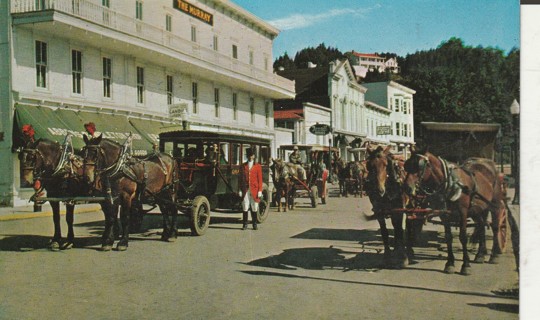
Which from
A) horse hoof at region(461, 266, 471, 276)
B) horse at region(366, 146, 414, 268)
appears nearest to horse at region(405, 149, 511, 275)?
horse hoof at region(461, 266, 471, 276)

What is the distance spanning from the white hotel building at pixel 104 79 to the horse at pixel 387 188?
371 centimetres

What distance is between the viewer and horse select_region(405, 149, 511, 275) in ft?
18.3

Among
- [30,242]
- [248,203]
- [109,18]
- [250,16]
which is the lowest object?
[30,242]

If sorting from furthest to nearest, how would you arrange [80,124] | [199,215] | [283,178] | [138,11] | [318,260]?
[138,11] < [283,178] < [80,124] < [199,215] < [318,260]

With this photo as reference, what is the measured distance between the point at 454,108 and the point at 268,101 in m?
4.54

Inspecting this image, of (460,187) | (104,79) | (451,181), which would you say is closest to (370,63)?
(451,181)

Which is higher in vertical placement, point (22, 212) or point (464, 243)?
point (464, 243)

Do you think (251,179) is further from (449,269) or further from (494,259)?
(494,259)

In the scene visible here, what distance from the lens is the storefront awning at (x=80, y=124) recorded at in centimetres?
1262

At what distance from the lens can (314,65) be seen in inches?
214

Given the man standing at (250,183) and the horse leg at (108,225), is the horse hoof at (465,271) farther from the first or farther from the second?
the horse leg at (108,225)

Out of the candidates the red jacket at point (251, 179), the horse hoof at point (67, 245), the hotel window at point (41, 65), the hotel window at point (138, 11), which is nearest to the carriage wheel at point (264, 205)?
the red jacket at point (251, 179)

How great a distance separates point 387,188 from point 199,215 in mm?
4482

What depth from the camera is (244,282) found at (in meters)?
5.61
